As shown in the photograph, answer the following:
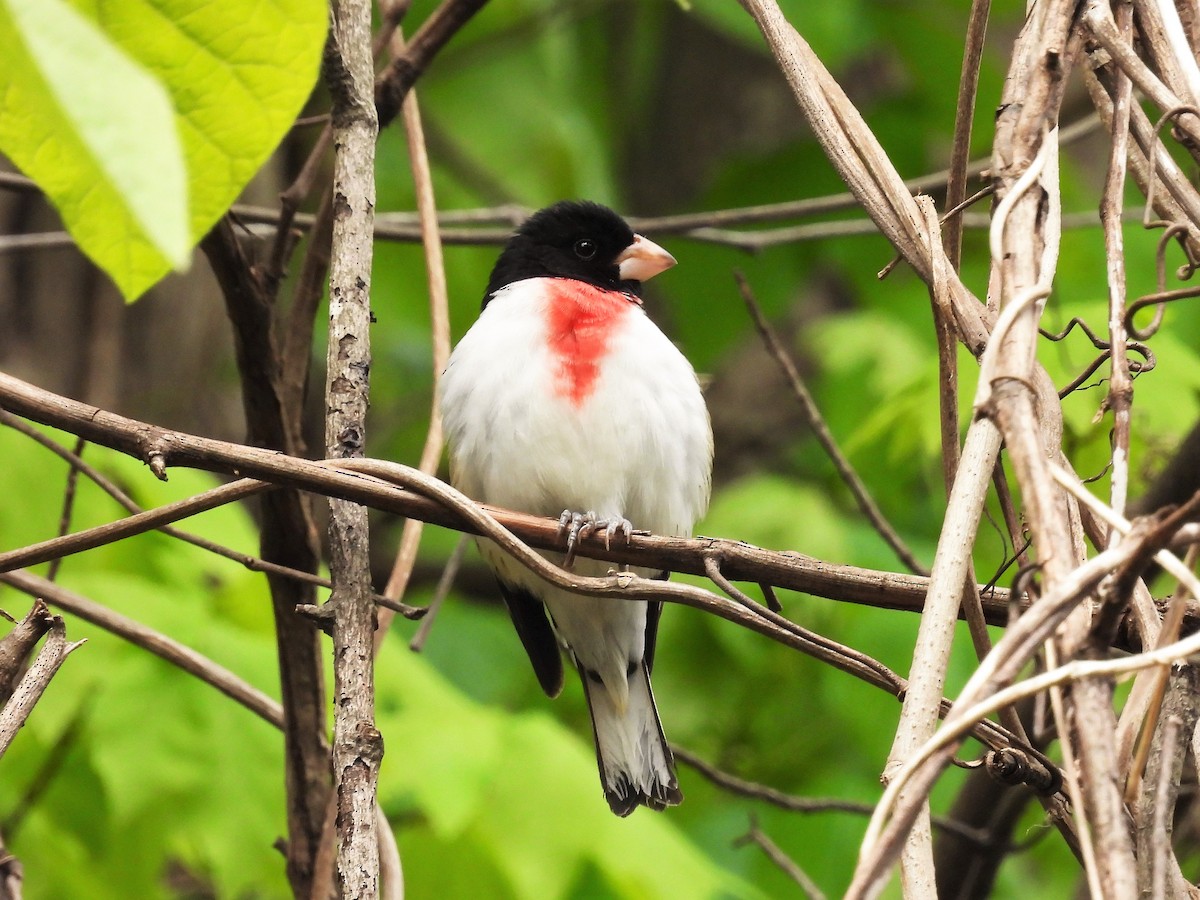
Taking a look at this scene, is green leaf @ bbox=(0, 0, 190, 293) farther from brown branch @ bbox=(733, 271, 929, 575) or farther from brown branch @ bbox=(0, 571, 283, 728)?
brown branch @ bbox=(733, 271, 929, 575)

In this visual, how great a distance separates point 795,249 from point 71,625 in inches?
147

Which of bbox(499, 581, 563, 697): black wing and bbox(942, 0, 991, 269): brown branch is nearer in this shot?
bbox(942, 0, 991, 269): brown branch

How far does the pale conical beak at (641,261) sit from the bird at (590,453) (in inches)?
10.2

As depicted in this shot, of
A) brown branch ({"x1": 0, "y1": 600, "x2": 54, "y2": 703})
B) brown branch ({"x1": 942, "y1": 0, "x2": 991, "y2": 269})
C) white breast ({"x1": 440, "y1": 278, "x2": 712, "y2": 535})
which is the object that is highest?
brown branch ({"x1": 942, "y1": 0, "x2": 991, "y2": 269})

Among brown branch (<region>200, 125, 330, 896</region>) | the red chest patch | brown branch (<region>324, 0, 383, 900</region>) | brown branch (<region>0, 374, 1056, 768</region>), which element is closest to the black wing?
the red chest patch

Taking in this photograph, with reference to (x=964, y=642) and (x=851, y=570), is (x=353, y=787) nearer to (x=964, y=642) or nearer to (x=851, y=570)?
(x=851, y=570)

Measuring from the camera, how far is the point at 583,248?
13.6 ft

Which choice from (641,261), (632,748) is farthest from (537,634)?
(641,261)

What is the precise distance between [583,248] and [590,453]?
927 millimetres

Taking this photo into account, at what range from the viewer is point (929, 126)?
19.7 feet

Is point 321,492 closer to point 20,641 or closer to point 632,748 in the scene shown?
point 20,641

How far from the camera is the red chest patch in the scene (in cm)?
345

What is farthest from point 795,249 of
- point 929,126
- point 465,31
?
point 465,31

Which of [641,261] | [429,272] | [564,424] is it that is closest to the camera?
[429,272]
